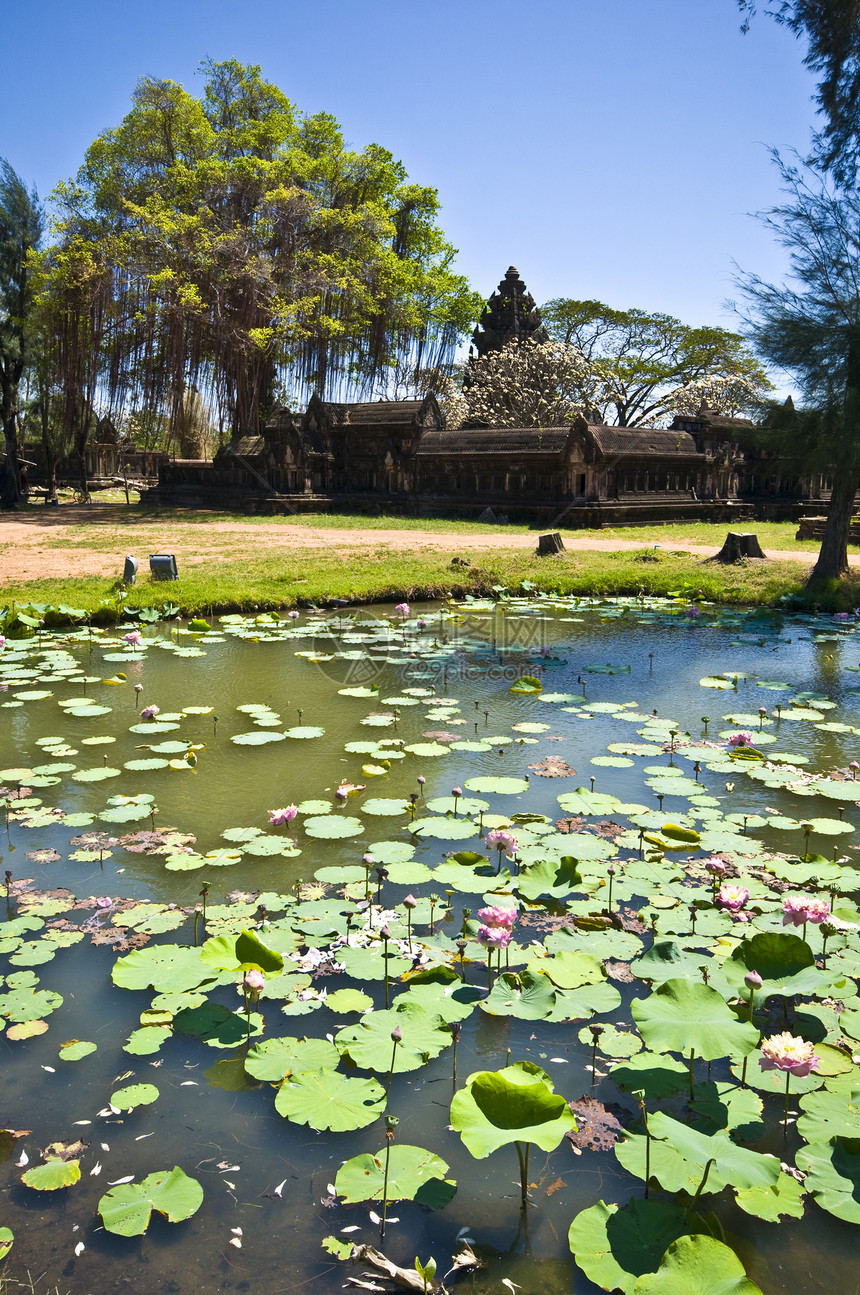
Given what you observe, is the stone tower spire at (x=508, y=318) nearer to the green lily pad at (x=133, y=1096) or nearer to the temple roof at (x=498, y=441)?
the temple roof at (x=498, y=441)

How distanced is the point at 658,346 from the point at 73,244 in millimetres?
26649

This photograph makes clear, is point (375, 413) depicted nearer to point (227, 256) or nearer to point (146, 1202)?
point (227, 256)

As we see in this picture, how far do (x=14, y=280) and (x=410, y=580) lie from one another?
845 inches

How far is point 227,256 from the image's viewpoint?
28109 millimetres

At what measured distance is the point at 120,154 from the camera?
2966 centimetres

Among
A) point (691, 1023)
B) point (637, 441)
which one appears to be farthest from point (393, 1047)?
point (637, 441)

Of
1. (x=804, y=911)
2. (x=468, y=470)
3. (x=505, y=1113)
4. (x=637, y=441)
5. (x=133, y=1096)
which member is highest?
(x=637, y=441)

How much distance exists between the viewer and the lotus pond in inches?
85.7

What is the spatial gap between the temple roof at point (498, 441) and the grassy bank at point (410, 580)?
29.3 ft

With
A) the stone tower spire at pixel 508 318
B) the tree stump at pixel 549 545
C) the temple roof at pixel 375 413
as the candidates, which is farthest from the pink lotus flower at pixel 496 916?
the stone tower spire at pixel 508 318

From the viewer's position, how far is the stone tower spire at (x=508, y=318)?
4025 cm

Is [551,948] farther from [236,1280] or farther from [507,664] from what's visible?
[507,664]

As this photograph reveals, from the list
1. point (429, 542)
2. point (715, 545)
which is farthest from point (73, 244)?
point (715, 545)

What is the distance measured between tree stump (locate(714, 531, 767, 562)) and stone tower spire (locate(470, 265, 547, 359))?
90.5 feet
